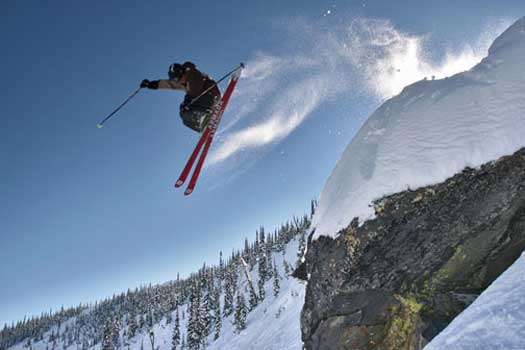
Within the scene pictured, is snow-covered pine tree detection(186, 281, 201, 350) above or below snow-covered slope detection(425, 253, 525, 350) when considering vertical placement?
below

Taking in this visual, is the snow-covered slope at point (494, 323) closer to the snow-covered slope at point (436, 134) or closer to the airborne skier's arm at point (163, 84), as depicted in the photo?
the snow-covered slope at point (436, 134)

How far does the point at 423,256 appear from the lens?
641cm

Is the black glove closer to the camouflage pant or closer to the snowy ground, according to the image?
the camouflage pant

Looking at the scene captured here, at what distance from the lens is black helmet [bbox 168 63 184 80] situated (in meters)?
7.74

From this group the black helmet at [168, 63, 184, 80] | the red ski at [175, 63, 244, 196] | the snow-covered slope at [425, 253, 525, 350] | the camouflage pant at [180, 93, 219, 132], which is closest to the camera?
the snow-covered slope at [425, 253, 525, 350]

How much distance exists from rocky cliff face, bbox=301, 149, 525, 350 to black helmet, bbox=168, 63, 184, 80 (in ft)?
18.7

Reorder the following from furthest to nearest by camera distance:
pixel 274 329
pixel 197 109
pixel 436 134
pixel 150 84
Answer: pixel 274 329
pixel 197 109
pixel 150 84
pixel 436 134

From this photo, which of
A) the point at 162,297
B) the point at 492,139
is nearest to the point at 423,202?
the point at 492,139

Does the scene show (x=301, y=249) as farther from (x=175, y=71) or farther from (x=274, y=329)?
(x=175, y=71)

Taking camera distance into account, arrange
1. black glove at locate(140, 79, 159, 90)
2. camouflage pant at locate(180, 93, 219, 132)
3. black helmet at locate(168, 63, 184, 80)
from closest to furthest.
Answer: black glove at locate(140, 79, 159, 90) → black helmet at locate(168, 63, 184, 80) → camouflage pant at locate(180, 93, 219, 132)

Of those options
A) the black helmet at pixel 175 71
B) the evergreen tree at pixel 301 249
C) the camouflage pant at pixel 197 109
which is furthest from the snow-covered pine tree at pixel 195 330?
the black helmet at pixel 175 71

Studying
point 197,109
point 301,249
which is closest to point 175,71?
point 197,109

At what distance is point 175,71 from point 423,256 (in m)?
7.29

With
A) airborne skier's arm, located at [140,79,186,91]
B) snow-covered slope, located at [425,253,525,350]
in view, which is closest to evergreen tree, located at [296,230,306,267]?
snow-covered slope, located at [425,253,525,350]
